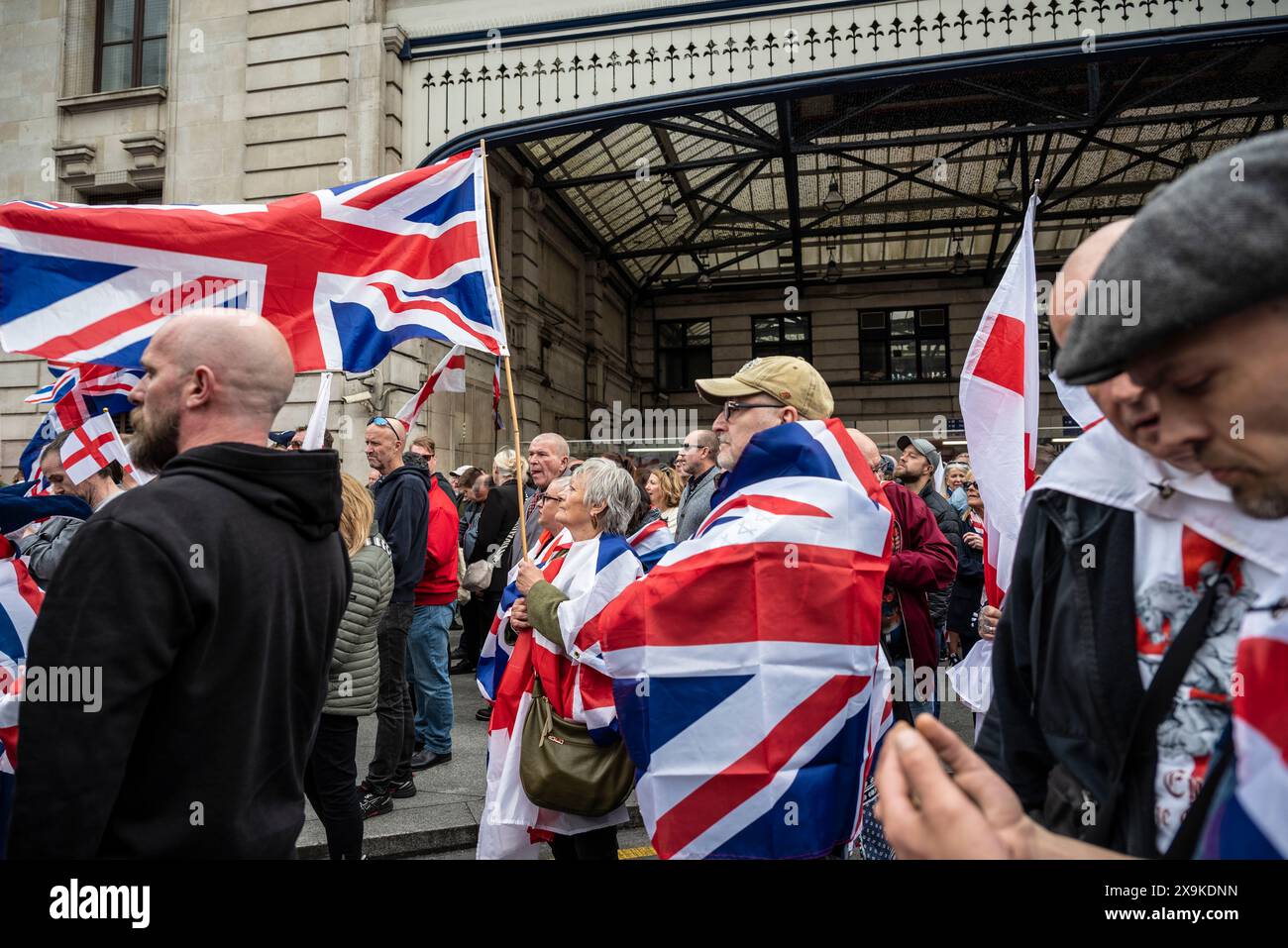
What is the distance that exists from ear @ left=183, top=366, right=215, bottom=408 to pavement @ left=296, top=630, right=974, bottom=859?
8.37 ft

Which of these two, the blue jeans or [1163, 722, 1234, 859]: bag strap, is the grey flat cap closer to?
[1163, 722, 1234, 859]: bag strap

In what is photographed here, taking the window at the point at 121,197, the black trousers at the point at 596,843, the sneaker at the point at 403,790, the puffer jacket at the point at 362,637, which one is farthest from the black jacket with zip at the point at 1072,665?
the window at the point at 121,197

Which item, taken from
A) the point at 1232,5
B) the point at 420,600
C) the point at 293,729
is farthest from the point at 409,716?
the point at 1232,5

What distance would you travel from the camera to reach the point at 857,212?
22.0m

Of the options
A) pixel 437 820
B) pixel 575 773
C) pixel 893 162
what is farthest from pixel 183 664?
pixel 893 162

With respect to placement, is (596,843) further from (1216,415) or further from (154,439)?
(1216,415)

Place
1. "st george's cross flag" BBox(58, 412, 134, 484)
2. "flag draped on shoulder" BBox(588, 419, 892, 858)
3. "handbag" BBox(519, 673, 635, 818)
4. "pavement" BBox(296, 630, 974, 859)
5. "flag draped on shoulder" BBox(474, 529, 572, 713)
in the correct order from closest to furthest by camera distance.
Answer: "flag draped on shoulder" BBox(588, 419, 892, 858), "handbag" BBox(519, 673, 635, 818), "flag draped on shoulder" BBox(474, 529, 572, 713), "st george's cross flag" BBox(58, 412, 134, 484), "pavement" BBox(296, 630, 974, 859)

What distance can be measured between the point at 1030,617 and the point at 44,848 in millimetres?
1775

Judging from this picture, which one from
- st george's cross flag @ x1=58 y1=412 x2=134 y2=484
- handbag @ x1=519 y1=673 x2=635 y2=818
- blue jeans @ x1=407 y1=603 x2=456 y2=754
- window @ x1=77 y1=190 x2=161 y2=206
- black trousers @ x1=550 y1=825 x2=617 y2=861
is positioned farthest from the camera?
window @ x1=77 y1=190 x2=161 y2=206

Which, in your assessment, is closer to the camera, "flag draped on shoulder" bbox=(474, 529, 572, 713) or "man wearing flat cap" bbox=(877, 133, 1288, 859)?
"man wearing flat cap" bbox=(877, 133, 1288, 859)

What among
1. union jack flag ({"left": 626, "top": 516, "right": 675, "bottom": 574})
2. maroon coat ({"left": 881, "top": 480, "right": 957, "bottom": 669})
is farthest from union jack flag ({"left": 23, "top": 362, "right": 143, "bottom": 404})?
maroon coat ({"left": 881, "top": 480, "right": 957, "bottom": 669})

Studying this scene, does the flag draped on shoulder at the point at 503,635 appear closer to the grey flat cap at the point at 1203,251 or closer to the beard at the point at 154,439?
the beard at the point at 154,439

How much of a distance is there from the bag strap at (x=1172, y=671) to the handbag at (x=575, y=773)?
2.26 m

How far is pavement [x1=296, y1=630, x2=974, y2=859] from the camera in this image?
4.37m
